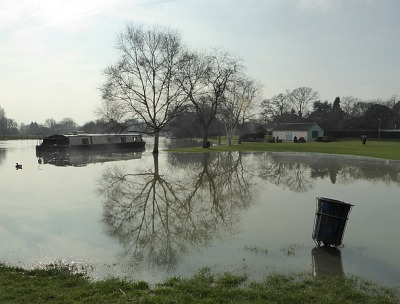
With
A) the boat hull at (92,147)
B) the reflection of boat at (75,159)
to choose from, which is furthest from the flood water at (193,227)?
the boat hull at (92,147)

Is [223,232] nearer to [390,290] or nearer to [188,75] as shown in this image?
[390,290]

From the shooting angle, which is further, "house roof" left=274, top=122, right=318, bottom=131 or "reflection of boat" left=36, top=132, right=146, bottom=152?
"house roof" left=274, top=122, right=318, bottom=131

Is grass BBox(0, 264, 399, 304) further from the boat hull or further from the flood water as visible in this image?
the boat hull

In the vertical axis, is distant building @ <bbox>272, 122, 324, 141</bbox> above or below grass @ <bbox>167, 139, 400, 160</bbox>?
above

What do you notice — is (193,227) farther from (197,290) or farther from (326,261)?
(197,290)

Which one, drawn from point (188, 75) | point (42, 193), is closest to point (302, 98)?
point (188, 75)

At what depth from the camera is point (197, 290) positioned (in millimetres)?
5637

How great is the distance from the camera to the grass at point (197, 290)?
17.4ft

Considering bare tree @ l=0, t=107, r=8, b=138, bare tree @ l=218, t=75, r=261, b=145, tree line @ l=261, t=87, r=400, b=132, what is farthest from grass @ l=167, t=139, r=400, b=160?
bare tree @ l=0, t=107, r=8, b=138

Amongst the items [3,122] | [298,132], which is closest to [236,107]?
[298,132]

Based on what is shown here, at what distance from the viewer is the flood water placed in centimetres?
711

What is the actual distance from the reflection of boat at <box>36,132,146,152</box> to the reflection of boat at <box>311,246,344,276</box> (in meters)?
40.8

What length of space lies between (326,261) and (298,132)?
69.4 meters

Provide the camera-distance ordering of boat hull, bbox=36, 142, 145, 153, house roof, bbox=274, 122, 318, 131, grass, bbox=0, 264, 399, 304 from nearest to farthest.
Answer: grass, bbox=0, 264, 399, 304 → boat hull, bbox=36, 142, 145, 153 → house roof, bbox=274, 122, 318, 131
